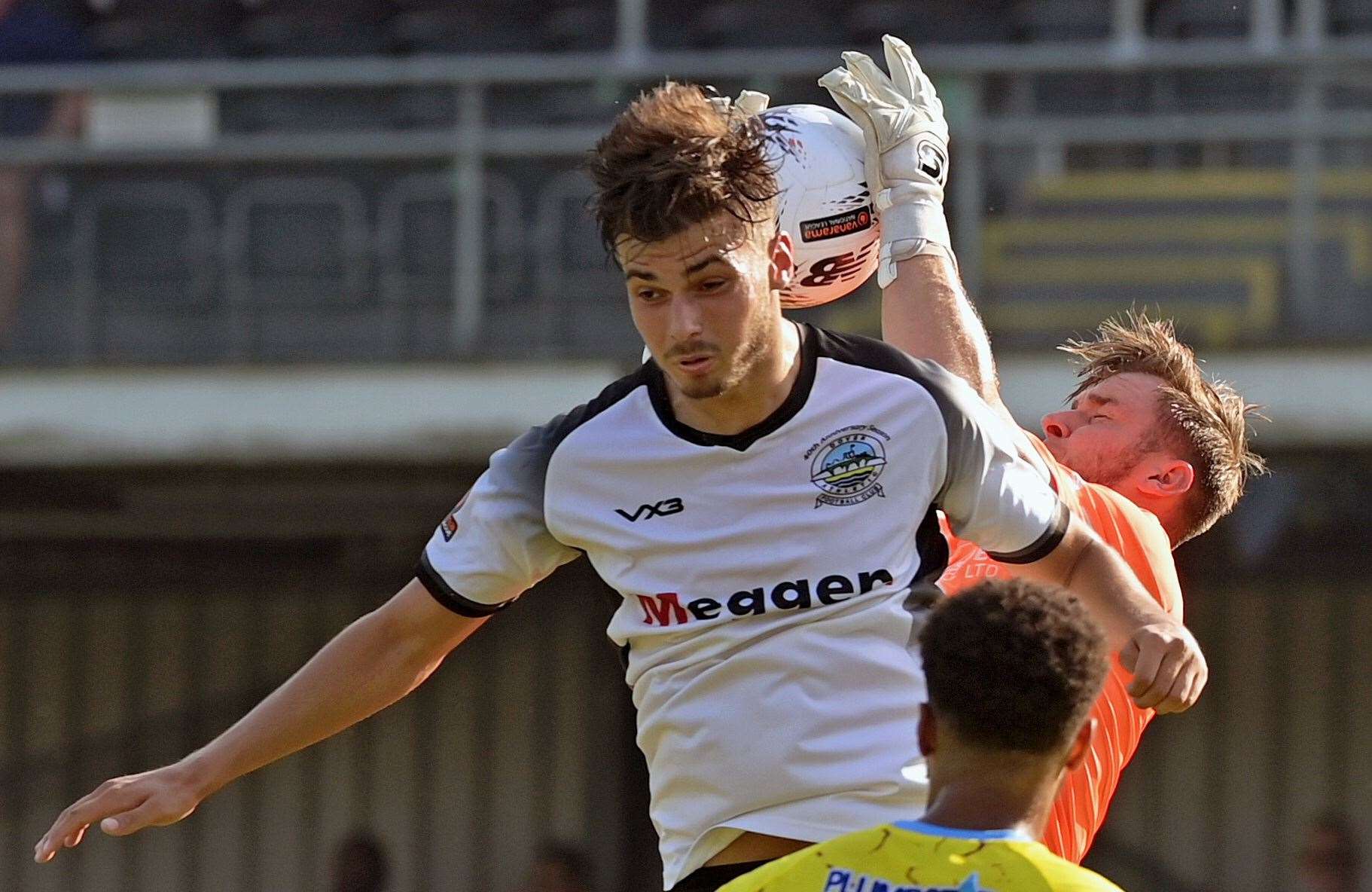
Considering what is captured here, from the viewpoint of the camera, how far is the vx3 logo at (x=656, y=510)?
3.12 metres

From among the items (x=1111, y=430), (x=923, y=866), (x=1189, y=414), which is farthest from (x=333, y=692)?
(x=1189, y=414)

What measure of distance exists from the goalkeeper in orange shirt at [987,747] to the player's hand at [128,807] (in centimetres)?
108

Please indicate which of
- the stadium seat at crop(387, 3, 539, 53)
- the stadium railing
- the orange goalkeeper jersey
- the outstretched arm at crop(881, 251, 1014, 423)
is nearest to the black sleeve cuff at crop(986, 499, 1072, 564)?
the orange goalkeeper jersey

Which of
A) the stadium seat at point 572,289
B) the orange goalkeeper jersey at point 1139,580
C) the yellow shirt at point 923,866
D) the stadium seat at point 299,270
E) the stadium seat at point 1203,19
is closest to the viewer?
the yellow shirt at point 923,866

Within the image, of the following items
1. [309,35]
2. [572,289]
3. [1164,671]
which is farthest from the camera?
[309,35]

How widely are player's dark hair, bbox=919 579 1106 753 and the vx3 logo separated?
757 mm

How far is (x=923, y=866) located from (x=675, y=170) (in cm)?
109

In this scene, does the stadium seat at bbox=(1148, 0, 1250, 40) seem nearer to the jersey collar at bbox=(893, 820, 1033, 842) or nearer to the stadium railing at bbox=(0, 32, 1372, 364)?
the stadium railing at bbox=(0, 32, 1372, 364)

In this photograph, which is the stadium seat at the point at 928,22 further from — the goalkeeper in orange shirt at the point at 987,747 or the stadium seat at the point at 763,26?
the goalkeeper in orange shirt at the point at 987,747

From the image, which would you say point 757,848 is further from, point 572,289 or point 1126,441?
point 572,289

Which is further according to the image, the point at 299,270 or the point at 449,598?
the point at 299,270

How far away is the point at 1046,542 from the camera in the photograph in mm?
3141

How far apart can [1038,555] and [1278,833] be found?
8.19 m

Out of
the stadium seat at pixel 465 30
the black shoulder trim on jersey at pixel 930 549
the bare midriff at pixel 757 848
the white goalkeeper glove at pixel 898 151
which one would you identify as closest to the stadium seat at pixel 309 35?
the stadium seat at pixel 465 30
